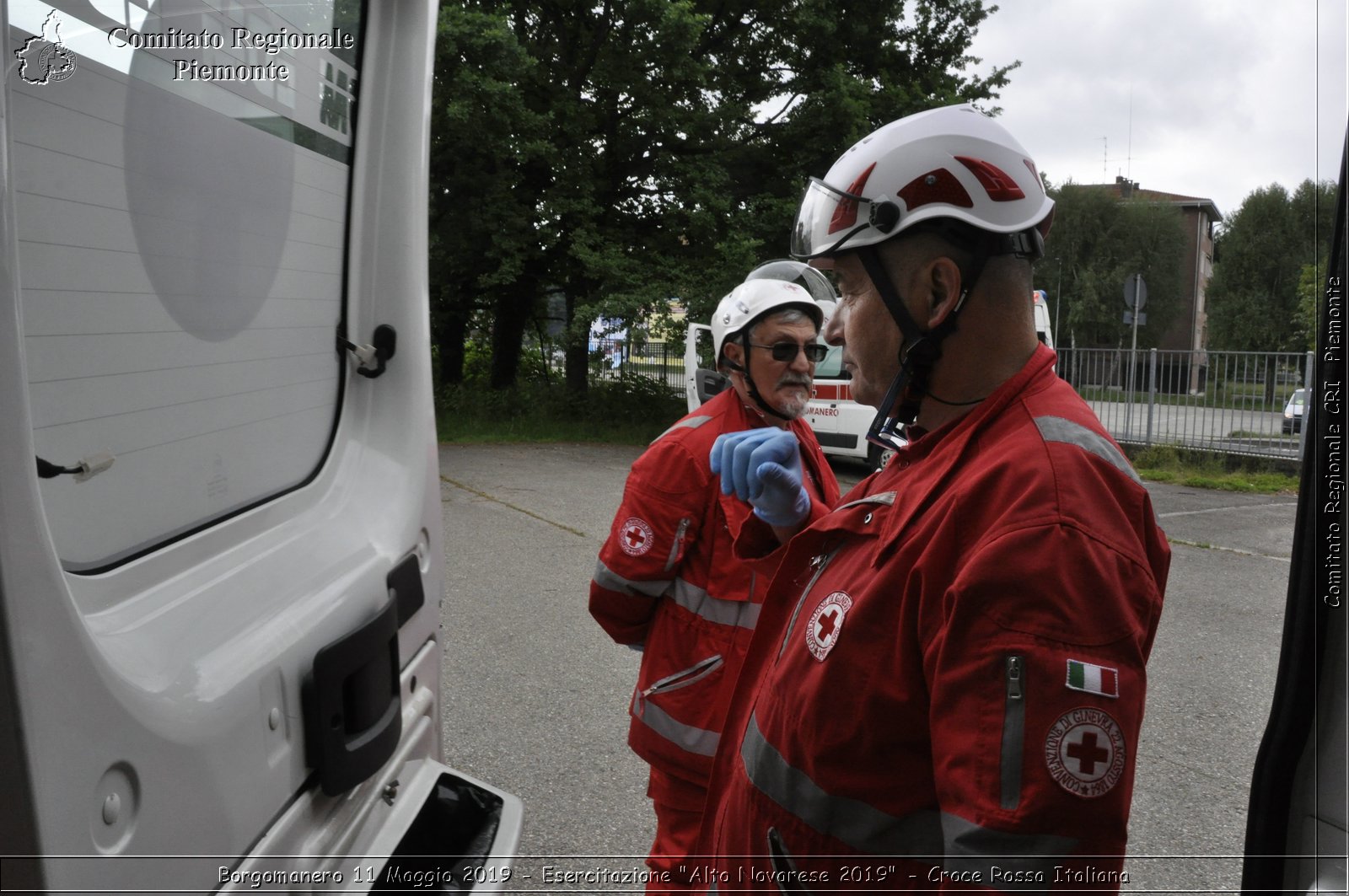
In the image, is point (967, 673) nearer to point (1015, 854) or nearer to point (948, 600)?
point (948, 600)

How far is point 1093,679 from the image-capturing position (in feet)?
3.57

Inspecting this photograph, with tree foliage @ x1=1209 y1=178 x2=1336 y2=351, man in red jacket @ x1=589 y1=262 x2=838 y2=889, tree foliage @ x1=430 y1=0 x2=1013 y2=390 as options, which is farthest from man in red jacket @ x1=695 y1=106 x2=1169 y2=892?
tree foliage @ x1=430 y1=0 x2=1013 y2=390

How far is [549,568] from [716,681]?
4.83 meters

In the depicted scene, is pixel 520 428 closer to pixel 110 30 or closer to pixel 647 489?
pixel 647 489

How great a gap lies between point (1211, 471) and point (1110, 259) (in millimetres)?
36872

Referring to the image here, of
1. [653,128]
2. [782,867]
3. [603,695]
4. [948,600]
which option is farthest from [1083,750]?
[653,128]

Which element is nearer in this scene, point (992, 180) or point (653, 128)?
point (992, 180)

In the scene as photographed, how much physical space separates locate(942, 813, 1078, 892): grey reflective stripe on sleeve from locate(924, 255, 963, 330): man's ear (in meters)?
0.69

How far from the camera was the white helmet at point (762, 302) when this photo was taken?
281 centimetres

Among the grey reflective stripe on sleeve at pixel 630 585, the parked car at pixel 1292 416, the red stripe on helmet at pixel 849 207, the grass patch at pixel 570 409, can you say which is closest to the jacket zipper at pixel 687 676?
the grey reflective stripe on sleeve at pixel 630 585

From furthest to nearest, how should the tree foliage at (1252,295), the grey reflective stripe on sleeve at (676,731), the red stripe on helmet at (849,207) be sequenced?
the tree foliage at (1252,295), the grey reflective stripe on sleeve at (676,731), the red stripe on helmet at (849,207)

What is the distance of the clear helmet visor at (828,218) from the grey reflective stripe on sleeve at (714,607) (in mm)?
1076

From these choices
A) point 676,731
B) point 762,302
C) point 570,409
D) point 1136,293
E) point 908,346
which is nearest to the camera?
point 908,346

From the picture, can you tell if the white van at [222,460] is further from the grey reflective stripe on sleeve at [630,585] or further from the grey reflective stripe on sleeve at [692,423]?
the grey reflective stripe on sleeve at [692,423]
